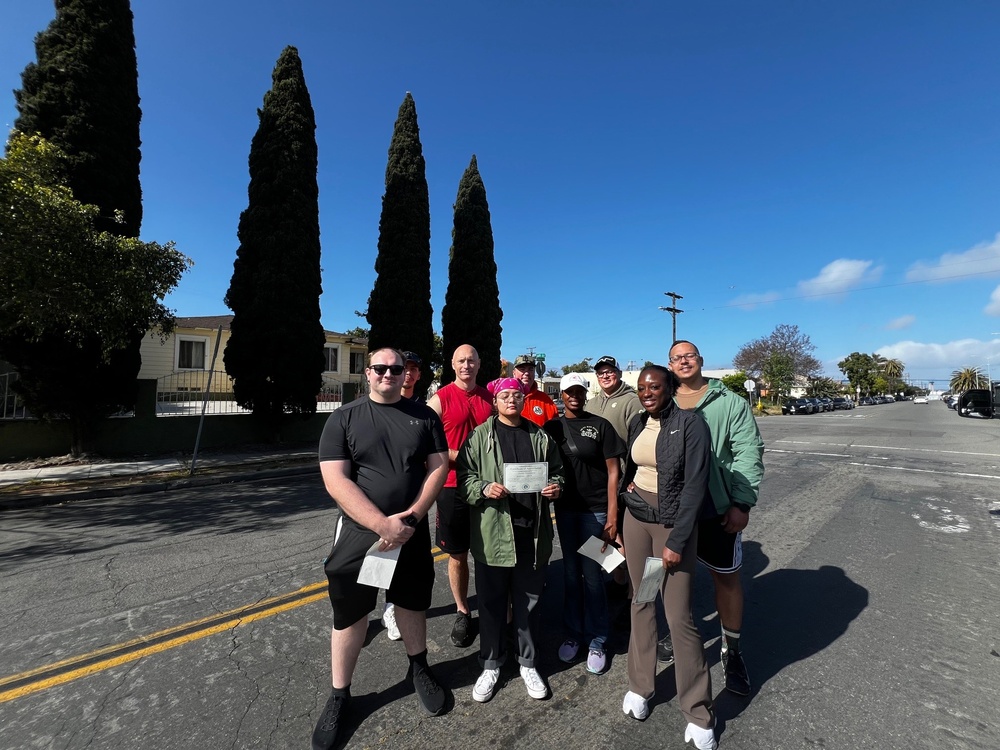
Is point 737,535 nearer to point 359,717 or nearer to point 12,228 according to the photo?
point 359,717

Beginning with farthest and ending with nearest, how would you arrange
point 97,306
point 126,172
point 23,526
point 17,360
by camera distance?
point 126,172, point 17,360, point 97,306, point 23,526

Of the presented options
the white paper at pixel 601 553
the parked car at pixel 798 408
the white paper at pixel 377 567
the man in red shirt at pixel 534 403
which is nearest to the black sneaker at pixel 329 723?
the white paper at pixel 377 567

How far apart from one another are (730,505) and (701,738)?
3.54 feet

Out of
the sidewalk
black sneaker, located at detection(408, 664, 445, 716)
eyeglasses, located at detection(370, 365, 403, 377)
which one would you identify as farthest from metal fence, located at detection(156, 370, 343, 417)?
black sneaker, located at detection(408, 664, 445, 716)

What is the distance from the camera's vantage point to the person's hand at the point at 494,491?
2.52 metres

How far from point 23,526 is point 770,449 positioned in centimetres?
1542

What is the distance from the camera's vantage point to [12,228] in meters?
6.14

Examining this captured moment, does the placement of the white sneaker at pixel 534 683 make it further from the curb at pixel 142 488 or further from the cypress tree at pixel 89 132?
the cypress tree at pixel 89 132

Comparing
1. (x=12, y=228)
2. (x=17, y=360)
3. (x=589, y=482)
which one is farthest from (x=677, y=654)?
(x=17, y=360)

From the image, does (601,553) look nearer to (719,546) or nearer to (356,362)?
(719,546)

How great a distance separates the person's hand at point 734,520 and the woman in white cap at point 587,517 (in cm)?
61

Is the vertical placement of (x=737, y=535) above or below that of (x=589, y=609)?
above

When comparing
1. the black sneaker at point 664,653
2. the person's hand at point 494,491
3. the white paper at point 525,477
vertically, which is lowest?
the black sneaker at point 664,653

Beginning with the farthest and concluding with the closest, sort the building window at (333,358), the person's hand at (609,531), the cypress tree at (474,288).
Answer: the building window at (333,358), the cypress tree at (474,288), the person's hand at (609,531)
